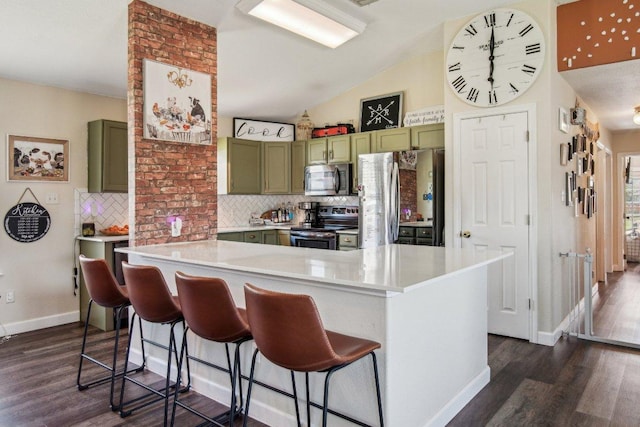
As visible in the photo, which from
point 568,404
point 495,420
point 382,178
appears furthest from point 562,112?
point 495,420

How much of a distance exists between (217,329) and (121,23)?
2763mm

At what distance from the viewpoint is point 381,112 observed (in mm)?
5508

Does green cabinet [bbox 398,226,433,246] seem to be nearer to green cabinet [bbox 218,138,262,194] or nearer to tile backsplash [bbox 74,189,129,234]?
green cabinet [bbox 218,138,262,194]

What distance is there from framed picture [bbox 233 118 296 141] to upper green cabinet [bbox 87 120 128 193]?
1.73 meters

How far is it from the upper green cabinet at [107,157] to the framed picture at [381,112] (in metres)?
2.90

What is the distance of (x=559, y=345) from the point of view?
3.76 meters

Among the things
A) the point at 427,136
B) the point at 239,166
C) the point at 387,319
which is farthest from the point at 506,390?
the point at 239,166

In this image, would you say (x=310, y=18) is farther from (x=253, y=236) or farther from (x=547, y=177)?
(x=253, y=236)

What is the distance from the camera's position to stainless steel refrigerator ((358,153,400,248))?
15.2 ft

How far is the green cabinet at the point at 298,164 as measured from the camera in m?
Result: 6.01

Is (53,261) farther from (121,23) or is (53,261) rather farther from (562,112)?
(562,112)

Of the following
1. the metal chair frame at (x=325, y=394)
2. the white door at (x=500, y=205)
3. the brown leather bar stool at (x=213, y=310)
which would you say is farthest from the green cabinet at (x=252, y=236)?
the brown leather bar stool at (x=213, y=310)

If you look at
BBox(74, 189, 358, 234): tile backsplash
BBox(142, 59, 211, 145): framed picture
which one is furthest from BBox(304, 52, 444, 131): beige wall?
BBox(142, 59, 211, 145): framed picture

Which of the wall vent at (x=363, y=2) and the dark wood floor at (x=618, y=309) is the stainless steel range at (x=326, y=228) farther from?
the dark wood floor at (x=618, y=309)
